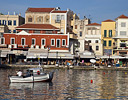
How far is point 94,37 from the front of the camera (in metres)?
106

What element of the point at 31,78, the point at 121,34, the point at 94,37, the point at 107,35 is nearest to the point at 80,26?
the point at 94,37

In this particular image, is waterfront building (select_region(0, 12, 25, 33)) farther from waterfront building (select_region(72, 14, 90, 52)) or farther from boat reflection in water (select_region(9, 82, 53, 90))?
boat reflection in water (select_region(9, 82, 53, 90))

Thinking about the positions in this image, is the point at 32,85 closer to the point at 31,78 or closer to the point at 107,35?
the point at 31,78

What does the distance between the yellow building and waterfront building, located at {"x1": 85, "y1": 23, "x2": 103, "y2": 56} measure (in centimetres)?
142

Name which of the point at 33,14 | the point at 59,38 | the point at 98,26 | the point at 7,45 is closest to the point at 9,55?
the point at 7,45

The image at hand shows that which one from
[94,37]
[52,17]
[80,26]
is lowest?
[94,37]

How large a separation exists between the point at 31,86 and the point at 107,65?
40.7 meters

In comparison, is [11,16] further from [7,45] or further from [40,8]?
[7,45]

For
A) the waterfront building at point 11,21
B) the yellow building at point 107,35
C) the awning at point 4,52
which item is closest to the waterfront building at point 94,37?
the yellow building at point 107,35

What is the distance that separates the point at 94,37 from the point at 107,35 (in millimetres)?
4142

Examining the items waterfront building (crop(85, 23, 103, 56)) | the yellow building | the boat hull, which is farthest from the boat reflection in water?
the yellow building

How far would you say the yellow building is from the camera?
343ft

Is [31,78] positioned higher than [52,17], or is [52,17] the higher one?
[52,17]

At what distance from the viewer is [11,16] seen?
4373 inches
